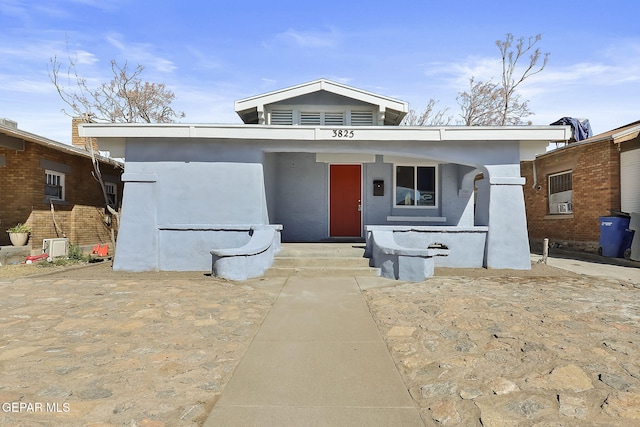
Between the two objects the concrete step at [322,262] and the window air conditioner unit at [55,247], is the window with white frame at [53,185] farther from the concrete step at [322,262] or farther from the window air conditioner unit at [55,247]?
the concrete step at [322,262]

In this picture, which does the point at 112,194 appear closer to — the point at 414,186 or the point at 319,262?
the point at 319,262

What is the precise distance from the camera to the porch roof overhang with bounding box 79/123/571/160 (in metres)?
8.79

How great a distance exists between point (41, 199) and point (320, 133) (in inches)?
385

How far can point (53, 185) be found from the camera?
12.8 meters

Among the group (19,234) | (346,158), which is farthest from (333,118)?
(19,234)

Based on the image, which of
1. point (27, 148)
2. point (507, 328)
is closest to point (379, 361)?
point (507, 328)

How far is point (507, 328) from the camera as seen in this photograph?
4.51m

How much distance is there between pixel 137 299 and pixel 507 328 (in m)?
5.56

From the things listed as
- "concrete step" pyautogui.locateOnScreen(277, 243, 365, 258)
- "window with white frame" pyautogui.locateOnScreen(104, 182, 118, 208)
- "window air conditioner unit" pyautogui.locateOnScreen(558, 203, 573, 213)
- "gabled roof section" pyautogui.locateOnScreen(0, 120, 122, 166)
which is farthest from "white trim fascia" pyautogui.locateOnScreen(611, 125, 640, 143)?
"window with white frame" pyautogui.locateOnScreen(104, 182, 118, 208)

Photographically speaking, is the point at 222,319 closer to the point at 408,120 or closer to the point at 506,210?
the point at 506,210

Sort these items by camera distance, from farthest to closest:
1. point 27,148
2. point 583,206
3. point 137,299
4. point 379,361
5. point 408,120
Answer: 1. point 408,120
2. point 583,206
3. point 27,148
4. point 137,299
5. point 379,361

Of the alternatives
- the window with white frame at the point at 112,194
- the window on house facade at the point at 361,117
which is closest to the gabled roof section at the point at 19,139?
the window with white frame at the point at 112,194

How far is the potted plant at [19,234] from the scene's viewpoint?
11.1 meters

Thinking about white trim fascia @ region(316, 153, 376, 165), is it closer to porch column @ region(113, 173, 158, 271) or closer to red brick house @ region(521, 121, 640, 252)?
porch column @ region(113, 173, 158, 271)
